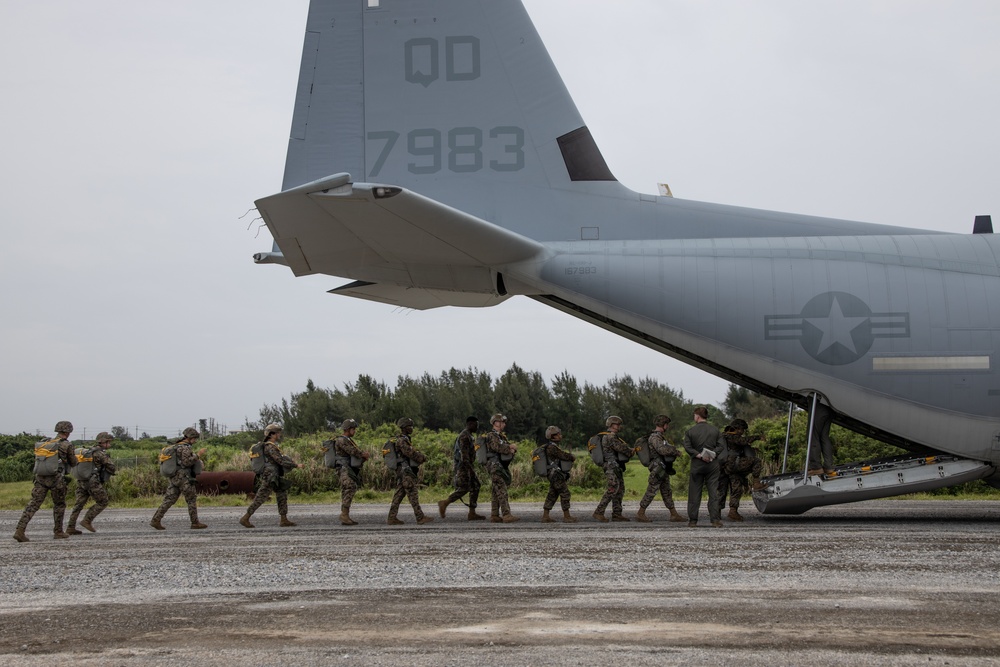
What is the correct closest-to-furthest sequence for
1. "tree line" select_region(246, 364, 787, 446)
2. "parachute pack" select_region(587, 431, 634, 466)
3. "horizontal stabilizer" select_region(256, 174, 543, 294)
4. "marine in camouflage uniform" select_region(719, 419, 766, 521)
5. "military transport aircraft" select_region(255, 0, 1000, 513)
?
"horizontal stabilizer" select_region(256, 174, 543, 294), "military transport aircraft" select_region(255, 0, 1000, 513), "marine in camouflage uniform" select_region(719, 419, 766, 521), "parachute pack" select_region(587, 431, 634, 466), "tree line" select_region(246, 364, 787, 446)

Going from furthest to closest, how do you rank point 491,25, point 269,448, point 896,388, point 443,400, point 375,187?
point 443,400, point 491,25, point 269,448, point 896,388, point 375,187

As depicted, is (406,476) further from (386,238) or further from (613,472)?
(386,238)

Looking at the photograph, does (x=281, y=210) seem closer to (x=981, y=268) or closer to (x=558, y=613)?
(x=558, y=613)

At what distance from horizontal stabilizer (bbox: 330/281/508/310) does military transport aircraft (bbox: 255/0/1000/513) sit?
54mm

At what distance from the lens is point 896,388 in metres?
13.4

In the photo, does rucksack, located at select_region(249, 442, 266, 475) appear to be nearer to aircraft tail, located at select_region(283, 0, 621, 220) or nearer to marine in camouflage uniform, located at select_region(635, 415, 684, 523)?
aircraft tail, located at select_region(283, 0, 621, 220)

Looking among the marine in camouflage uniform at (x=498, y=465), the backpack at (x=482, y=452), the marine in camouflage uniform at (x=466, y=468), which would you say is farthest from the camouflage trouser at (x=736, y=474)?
the marine in camouflage uniform at (x=466, y=468)

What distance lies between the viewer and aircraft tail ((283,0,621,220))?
15.1m

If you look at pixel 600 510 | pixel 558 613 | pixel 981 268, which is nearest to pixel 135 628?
pixel 558 613

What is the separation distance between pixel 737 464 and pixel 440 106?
7.65m

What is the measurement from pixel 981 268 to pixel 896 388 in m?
2.37

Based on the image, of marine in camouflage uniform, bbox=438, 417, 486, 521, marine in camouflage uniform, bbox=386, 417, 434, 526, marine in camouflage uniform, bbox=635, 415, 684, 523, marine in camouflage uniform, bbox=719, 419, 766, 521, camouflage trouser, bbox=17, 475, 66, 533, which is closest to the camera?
camouflage trouser, bbox=17, 475, 66, 533

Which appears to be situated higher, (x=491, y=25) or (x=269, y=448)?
(x=491, y=25)

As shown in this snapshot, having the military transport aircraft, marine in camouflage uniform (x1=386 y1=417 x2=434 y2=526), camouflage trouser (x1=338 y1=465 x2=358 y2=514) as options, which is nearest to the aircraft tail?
the military transport aircraft
